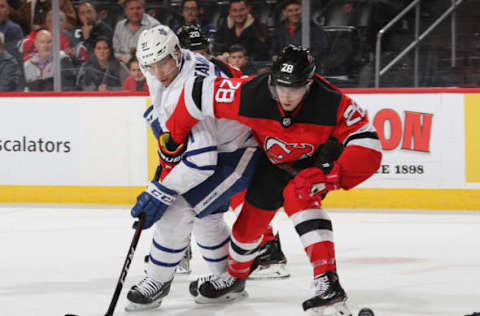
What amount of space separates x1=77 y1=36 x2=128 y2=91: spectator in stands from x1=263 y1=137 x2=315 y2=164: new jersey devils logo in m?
3.49

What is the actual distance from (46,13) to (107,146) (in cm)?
119

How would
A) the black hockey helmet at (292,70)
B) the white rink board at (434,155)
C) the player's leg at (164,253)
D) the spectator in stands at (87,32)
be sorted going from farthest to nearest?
the spectator in stands at (87,32) < the white rink board at (434,155) < the player's leg at (164,253) < the black hockey helmet at (292,70)

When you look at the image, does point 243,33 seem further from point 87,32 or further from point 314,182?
point 314,182

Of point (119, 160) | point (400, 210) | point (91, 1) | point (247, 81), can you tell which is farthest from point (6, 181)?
point (247, 81)

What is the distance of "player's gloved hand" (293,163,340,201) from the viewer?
2826 mm

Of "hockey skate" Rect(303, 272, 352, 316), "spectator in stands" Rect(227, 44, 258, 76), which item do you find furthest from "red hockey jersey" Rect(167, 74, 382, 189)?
"spectator in stands" Rect(227, 44, 258, 76)

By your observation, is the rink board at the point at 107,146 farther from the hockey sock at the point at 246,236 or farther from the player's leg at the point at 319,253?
the player's leg at the point at 319,253

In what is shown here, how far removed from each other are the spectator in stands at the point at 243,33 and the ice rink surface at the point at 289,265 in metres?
1.34

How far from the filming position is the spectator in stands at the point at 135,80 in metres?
6.36

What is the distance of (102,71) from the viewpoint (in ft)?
21.3

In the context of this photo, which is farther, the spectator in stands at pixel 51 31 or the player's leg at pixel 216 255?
the spectator in stands at pixel 51 31

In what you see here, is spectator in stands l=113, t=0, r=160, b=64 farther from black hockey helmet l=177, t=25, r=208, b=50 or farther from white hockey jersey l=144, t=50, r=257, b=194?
white hockey jersey l=144, t=50, r=257, b=194

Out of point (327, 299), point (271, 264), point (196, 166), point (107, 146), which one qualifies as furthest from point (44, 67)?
point (327, 299)

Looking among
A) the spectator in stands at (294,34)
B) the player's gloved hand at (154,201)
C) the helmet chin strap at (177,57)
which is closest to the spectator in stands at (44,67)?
the spectator in stands at (294,34)
